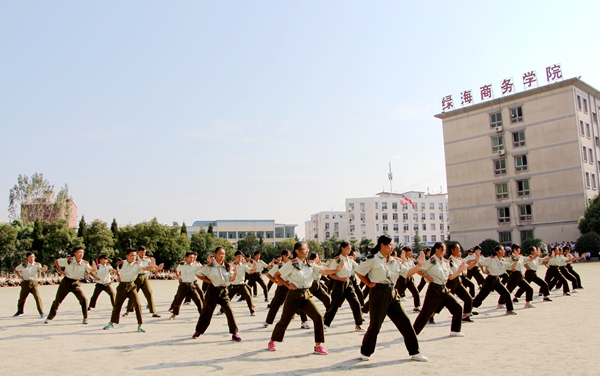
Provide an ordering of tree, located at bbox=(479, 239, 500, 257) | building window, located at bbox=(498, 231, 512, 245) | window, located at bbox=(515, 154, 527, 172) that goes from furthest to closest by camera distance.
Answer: building window, located at bbox=(498, 231, 512, 245) → window, located at bbox=(515, 154, 527, 172) → tree, located at bbox=(479, 239, 500, 257)

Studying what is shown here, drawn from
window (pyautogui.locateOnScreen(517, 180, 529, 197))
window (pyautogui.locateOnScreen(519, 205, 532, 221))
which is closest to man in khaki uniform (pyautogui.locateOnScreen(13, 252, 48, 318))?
window (pyautogui.locateOnScreen(519, 205, 532, 221))

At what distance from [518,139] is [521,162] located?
220 cm

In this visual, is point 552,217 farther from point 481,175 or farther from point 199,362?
point 199,362

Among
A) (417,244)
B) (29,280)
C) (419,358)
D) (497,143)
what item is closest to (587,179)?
(497,143)

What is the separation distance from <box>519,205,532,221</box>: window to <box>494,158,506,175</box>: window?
375 cm

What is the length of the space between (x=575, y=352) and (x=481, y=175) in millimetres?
44088

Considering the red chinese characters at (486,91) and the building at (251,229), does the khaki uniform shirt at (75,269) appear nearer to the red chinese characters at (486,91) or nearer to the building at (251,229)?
the red chinese characters at (486,91)

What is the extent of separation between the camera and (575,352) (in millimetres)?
6805

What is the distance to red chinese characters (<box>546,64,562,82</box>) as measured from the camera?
4316cm

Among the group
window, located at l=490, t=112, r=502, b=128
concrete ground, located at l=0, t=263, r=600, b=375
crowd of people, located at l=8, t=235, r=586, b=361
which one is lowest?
concrete ground, located at l=0, t=263, r=600, b=375

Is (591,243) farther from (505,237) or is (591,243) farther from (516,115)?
(516,115)

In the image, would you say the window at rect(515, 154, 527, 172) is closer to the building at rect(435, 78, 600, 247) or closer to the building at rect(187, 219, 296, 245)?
the building at rect(435, 78, 600, 247)

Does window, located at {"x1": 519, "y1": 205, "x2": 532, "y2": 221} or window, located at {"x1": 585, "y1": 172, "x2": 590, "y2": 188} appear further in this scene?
window, located at {"x1": 519, "y1": 205, "x2": 532, "y2": 221}

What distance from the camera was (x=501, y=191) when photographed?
155 ft
